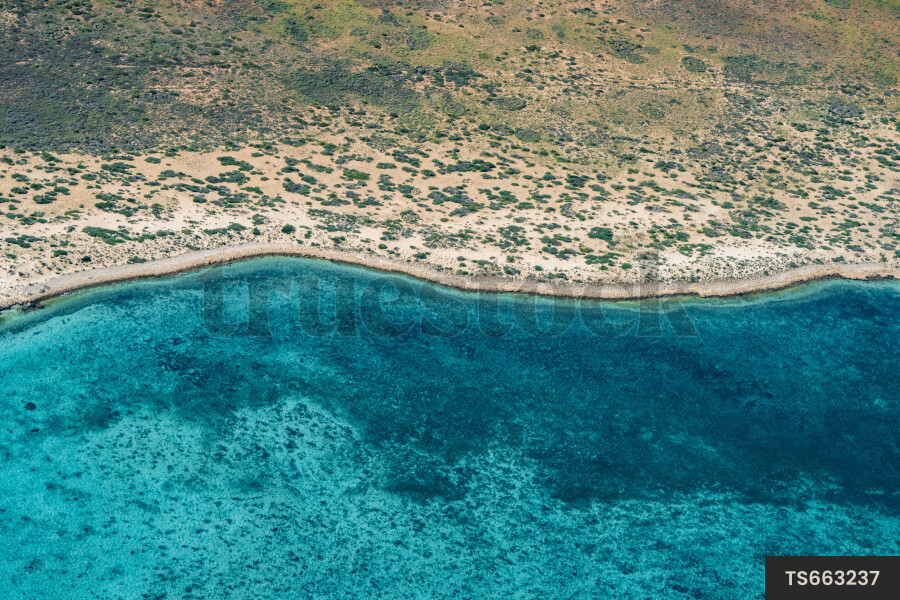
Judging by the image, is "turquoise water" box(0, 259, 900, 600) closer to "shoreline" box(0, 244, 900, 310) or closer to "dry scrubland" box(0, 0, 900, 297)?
"shoreline" box(0, 244, 900, 310)

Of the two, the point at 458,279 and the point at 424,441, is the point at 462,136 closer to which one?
the point at 458,279

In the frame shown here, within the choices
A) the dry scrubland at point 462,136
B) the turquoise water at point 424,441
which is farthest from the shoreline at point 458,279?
the turquoise water at point 424,441

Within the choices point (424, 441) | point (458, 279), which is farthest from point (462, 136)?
point (424, 441)

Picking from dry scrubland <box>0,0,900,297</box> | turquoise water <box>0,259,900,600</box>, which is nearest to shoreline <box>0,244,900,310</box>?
dry scrubland <box>0,0,900,297</box>

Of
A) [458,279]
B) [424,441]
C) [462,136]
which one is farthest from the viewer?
[462,136]

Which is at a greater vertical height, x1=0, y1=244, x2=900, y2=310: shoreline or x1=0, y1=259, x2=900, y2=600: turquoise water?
x1=0, y1=244, x2=900, y2=310: shoreline

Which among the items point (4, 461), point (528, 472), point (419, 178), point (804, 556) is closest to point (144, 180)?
point (419, 178)
